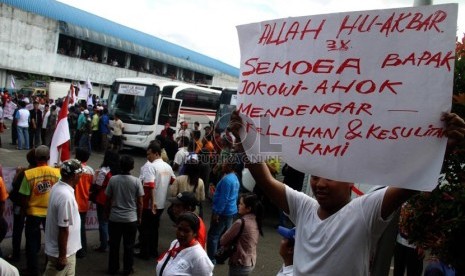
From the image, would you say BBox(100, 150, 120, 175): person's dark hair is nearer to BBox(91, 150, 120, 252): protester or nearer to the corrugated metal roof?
BBox(91, 150, 120, 252): protester

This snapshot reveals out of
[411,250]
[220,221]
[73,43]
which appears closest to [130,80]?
[220,221]

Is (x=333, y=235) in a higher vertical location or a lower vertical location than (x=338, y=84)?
lower

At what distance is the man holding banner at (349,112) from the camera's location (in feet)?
6.14

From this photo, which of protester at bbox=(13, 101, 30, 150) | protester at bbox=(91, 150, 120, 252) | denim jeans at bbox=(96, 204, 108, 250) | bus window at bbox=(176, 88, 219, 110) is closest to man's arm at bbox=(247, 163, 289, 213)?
protester at bbox=(91, 150, 120, 252)

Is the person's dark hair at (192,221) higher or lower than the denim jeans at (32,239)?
higher

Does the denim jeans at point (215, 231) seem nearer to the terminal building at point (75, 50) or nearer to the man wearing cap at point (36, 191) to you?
the man wearing cap at point (36, 191)

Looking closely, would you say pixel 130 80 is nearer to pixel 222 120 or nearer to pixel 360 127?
pixel 222 120

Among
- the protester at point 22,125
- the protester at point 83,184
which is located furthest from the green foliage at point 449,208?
the protester at point 22,125

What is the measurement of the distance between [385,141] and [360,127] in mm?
124

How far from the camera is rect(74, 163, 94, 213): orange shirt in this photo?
5.95 m

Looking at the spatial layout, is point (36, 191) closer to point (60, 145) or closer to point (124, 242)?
point (60, 145)

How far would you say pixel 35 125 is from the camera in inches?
595

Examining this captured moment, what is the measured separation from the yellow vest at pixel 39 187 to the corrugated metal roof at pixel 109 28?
34475mm

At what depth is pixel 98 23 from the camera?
4503 cm
